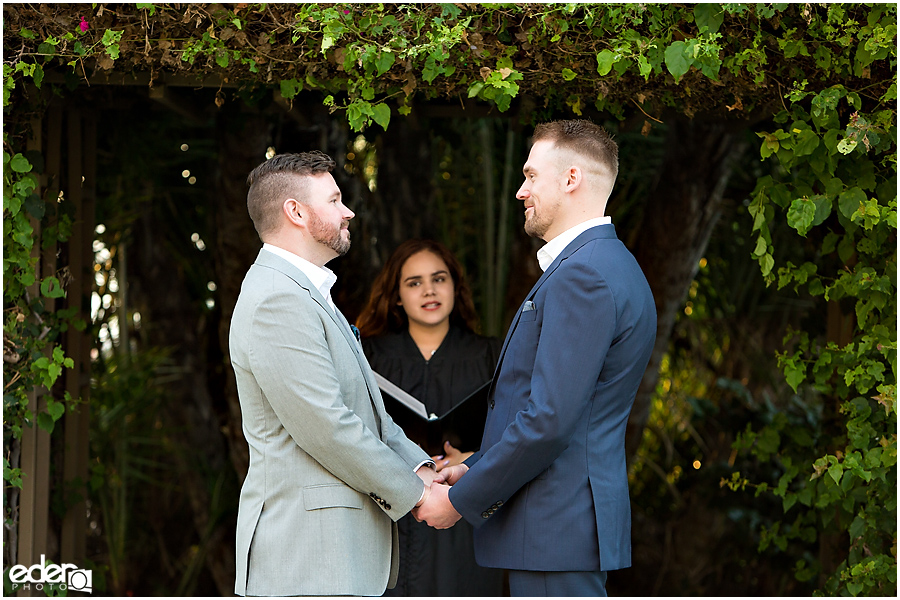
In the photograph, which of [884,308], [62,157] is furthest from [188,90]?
[884,308]

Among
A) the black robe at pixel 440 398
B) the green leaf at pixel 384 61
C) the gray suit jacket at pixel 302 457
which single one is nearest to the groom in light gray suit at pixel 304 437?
the gray suit jacket at pixel 302 457

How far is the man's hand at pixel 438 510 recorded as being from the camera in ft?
7.88

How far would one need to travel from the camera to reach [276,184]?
2.42 meters

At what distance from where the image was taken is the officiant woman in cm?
326

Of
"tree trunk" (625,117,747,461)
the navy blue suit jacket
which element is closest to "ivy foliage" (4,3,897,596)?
the navy blue suit jacket

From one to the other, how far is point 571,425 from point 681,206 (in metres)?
2.83

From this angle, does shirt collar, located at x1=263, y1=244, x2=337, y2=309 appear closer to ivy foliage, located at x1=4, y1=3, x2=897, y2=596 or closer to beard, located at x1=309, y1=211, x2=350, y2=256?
beard, located at x1=309, y1=211, x2=350, y2=256

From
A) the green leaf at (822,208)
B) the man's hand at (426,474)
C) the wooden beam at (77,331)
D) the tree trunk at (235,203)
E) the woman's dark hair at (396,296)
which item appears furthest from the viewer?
the tree trunk at (235,203)

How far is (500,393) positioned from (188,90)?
1.94 meters

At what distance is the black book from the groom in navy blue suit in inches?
31.0

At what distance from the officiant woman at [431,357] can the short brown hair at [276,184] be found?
1098 mm

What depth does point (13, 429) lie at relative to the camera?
2826 millimetres

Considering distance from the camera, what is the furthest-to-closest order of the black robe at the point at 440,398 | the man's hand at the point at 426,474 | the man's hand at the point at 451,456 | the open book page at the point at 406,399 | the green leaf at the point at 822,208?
the black robe at the point at 440,398
the man's hand at the point at 451,456
the open book page at the point at 406,399
the green leaf at the point at 822,208
the man's hand at the point at 426,474

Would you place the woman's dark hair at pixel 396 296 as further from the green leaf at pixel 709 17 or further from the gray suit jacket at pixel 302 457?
the green leaf at pixel 709 17
